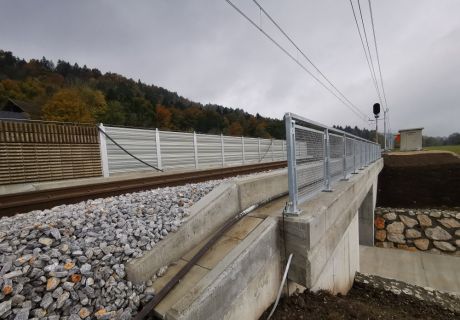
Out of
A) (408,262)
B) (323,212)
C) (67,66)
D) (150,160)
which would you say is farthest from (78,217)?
(67,66)

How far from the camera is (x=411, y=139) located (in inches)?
1252

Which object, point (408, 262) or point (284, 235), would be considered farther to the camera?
point (408, 262)

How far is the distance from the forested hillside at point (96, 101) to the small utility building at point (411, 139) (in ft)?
100

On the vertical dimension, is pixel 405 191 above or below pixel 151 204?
below

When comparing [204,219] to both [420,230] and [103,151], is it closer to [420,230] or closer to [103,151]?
[103,151]

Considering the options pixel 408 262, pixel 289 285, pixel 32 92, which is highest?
pixel 32 92

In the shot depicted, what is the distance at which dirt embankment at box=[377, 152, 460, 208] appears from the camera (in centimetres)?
1269

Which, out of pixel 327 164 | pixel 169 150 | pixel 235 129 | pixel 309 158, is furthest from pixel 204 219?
pixel 235 129

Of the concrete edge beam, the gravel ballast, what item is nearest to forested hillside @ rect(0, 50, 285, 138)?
the gravel ballast

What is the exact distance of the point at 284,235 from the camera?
2.90 m

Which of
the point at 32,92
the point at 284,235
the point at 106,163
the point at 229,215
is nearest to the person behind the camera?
the point at 284,235

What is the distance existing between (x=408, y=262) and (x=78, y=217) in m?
11.7

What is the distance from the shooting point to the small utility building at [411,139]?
3124 cm

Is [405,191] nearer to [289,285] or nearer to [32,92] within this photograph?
[289,285]
